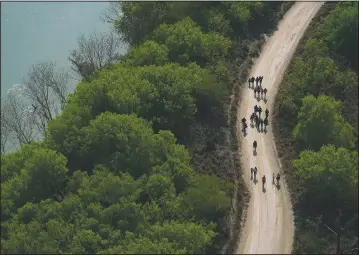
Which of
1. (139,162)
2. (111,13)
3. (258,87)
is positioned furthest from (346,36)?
(111,13)

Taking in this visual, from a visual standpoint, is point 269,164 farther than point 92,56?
No

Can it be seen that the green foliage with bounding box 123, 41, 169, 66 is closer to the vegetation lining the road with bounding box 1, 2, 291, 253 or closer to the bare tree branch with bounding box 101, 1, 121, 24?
the vegetation lining the road with bounding box 1, 2, 291, 253

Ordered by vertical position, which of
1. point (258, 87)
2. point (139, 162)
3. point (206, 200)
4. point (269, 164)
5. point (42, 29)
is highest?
point (42, 29)

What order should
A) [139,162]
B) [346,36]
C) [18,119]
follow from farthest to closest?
1. [18,119]
2. [346,36]
3. [139,162]

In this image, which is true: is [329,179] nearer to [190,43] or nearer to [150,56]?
[190,43]

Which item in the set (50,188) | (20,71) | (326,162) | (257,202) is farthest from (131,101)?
(20,71)

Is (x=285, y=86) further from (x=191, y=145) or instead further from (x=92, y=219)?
(x=92, y=219)

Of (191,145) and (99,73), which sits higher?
(99,73)
